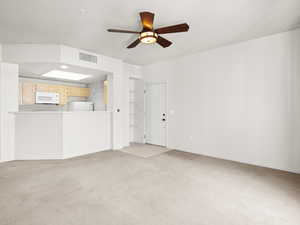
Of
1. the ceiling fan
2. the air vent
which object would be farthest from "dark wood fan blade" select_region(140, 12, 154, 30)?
the air vent

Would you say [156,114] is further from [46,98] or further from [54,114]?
[46,98]

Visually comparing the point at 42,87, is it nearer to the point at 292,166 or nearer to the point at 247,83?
the point at 247,83

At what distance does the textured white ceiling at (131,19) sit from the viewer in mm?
2346

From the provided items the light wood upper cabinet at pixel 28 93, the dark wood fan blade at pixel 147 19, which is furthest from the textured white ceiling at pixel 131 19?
the light wood upper cabinet at pixel 28 93

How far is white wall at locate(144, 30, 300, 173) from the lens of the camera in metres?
3.16

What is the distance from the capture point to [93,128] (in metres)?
4.70

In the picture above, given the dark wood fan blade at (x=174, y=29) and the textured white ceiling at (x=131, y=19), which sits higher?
the textured white ceiling at (x=131, y=19)

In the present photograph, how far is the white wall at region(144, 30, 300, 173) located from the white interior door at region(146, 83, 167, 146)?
1.20 ft

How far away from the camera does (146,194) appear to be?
7.68 feet

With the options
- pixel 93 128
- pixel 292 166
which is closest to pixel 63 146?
pixel 93 128

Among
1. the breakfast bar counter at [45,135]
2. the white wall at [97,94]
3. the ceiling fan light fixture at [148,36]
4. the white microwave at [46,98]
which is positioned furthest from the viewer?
the white wall at [97,94]

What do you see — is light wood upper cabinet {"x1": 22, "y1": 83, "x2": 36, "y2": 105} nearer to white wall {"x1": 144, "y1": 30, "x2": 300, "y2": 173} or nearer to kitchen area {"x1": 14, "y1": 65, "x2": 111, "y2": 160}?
kitchen area {"x1": 14, "y1": 65, "x2": 111, "y2": 160}

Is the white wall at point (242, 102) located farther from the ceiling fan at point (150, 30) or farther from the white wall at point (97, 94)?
the white wall at point (97, 94)

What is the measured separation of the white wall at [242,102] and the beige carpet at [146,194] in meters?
0.49
